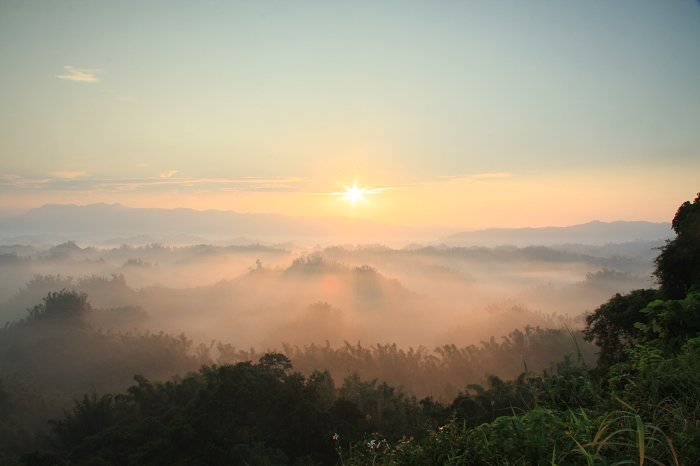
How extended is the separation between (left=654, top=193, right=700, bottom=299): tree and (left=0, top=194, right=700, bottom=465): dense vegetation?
0.14 ft

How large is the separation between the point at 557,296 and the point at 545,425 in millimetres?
200140

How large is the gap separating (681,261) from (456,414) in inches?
343

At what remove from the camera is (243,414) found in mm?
21781

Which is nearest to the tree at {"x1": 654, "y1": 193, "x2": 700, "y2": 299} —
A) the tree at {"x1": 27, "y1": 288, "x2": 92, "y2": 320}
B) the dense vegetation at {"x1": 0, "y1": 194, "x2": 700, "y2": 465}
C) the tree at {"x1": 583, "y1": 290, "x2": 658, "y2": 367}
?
the dense vegetation at {"x1": 0, "y1": 194, "x2": 700, "y2": 465}

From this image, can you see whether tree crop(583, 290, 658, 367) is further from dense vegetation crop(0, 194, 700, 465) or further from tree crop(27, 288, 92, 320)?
tree crop(27, 288, 92, 320)

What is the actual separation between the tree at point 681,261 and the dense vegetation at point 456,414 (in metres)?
0.04

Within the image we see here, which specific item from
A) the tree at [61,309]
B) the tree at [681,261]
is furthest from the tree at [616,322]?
the tree at [61,309]

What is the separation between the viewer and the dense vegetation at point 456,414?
12.0 ft

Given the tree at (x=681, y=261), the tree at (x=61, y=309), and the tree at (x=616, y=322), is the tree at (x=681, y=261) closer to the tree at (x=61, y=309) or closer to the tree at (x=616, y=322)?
the tree at (x=616, y=322)

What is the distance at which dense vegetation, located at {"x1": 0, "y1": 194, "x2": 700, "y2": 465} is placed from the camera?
3.65m

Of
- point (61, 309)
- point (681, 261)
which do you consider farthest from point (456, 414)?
point (61, 309)

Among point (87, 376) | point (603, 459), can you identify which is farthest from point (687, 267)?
point (87, 376)

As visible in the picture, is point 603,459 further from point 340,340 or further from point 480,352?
point 340,340

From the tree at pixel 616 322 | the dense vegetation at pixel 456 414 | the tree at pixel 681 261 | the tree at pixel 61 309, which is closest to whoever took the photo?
the dense vegetation at pixel 456 414
